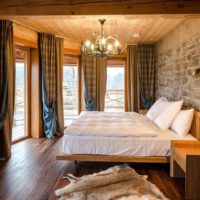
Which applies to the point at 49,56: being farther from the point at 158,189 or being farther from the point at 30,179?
the point at 158,189

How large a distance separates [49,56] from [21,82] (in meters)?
0.88

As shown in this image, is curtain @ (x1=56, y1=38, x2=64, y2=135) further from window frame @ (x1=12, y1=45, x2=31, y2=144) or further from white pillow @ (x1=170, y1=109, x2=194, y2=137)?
white pillow @ (x1=170, y1=109, x2=194, y2=137)

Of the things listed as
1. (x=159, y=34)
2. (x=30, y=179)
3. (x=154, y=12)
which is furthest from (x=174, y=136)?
(x=159, y=34)

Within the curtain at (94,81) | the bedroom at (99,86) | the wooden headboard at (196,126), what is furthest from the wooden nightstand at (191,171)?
Answer: the curtain at (94,81)

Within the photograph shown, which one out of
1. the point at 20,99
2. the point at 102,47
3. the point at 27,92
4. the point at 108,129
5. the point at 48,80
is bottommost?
the point at 108,129

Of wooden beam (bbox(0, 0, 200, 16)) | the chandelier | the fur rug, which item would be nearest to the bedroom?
wooden beam (bbox(0, 0, 200, 16))

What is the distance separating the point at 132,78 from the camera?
669cm

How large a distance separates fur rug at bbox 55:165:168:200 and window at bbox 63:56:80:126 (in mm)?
3372

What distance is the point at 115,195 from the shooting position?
2.79 metres

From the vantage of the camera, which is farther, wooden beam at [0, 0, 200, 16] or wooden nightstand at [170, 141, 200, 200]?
wooden beam at [0, 0, 200, 16]

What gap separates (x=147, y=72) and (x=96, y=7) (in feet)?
13.2

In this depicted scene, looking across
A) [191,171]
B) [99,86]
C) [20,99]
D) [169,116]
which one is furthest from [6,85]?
[191,171]

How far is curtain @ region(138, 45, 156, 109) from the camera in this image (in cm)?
667

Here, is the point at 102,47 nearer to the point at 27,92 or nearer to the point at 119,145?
the point at 119,145
